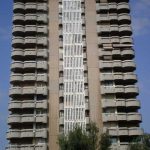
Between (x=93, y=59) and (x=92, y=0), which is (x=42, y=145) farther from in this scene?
(x=92, y=0)

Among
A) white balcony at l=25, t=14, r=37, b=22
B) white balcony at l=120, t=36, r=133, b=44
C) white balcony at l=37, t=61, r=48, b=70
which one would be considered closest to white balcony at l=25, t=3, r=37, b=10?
white balcony at l=25, t=14, r=37, b=22

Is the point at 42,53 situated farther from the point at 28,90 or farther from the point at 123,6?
the point at 123,6

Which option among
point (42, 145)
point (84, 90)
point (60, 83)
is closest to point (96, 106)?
point (84, 90)

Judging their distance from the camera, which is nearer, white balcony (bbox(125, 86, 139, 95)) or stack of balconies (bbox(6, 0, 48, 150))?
stack of balconies (bbox(6, 0, 48, 150))

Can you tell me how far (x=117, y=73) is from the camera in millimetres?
56094

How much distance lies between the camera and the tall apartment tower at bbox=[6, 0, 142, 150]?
5197 centimetres

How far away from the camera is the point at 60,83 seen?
2164 inches

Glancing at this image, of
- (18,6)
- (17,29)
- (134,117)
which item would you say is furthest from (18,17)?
(134,117)

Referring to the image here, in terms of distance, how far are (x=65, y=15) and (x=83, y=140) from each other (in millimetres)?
27945

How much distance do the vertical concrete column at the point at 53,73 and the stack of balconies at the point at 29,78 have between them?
31.4 inches

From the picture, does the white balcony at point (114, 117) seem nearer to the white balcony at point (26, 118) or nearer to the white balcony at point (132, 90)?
the white balcony at point (132, 90)

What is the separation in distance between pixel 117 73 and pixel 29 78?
14.0 metres

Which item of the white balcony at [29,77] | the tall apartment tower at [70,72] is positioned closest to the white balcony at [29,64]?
the tall apartment tower at [70,72]

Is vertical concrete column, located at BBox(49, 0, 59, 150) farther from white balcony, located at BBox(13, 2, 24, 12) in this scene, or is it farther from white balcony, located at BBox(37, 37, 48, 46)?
white balcony, located at BBox(13, 2, 24, 12)
